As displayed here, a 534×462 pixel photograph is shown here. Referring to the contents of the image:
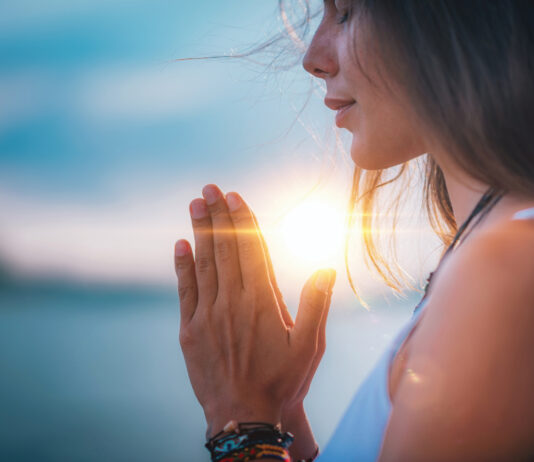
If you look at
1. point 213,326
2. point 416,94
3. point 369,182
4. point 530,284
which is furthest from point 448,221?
point 530,284

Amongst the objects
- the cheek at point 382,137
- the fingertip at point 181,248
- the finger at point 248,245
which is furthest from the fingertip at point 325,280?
the fingertip at point 181,248

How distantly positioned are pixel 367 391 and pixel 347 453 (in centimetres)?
17

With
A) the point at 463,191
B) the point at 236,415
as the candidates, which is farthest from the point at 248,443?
the point at 463,191

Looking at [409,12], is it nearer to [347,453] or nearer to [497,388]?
[497,388]

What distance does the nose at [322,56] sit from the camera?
1.67 meters

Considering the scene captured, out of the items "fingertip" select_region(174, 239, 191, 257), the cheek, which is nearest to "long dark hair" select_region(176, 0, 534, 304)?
the cheek

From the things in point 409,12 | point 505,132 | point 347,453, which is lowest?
point 347,453

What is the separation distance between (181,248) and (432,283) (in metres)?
0.92

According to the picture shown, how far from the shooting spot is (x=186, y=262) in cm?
181

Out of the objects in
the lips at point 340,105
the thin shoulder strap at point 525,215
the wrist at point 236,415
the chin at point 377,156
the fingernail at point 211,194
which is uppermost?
the lips at point 340,105

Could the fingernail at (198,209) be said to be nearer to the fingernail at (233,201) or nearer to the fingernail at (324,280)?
the fingernail at (233,201)

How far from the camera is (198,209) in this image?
67.2 inches

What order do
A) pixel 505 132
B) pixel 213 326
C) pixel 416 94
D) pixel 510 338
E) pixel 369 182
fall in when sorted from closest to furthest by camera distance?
pixel 510 338 < pixel 505 132 < pixel 416 94 < pixel 213 326 < pixel 369 182

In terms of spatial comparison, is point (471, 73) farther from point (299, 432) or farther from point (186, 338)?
point (299, 432)
